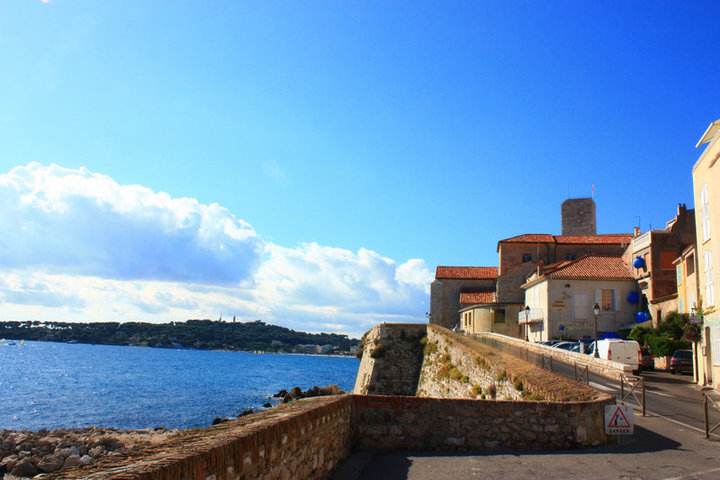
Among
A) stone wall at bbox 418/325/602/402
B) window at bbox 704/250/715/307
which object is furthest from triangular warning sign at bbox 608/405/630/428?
window at bbox 704/250/715/307

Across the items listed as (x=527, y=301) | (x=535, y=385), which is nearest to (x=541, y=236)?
(x=527, y=301)

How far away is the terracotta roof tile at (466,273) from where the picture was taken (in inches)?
2751

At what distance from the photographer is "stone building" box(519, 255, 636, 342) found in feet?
166

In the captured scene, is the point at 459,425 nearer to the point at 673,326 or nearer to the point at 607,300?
the point at 673,326

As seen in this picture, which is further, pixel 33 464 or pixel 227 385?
pixel 227 385

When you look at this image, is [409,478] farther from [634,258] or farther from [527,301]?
[527,301]

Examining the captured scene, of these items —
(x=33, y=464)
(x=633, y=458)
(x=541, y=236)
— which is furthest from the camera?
(x=541, y=236)

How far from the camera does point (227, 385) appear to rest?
73000mm

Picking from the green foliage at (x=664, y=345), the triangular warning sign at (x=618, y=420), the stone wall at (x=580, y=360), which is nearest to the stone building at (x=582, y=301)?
the green foliage at (x=664, y=345)

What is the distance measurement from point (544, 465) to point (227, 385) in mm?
67017

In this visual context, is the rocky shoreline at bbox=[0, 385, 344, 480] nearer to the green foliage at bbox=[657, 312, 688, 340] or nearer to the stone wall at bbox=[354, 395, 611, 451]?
the stone wall at bbox=[354, 395, 611, 451]

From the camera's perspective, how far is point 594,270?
2087 inches

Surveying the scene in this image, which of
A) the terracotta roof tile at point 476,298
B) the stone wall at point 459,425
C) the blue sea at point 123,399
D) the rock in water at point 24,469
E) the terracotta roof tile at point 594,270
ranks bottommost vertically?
the blue sea at point 123,399

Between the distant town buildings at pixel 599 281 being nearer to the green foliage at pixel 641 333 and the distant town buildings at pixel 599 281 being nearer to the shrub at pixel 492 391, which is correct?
the green foliage at pixel 641 333
